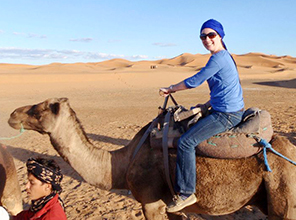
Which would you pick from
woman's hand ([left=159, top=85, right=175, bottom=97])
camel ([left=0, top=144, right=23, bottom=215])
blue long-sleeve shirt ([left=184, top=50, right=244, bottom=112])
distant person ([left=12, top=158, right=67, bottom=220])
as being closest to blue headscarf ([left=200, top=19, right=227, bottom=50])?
blue long-sleeve shirt ([left=184, top=50, right=244, bottom=112])

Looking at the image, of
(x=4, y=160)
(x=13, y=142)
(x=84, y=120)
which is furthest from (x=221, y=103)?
(x=84, y=120)

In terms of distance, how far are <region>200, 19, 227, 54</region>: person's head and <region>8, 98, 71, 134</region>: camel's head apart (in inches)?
80.1

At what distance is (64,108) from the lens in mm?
3857

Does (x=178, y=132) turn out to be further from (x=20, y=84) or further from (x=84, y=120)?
(x=20, y=84)

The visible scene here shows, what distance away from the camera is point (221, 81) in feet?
11.3

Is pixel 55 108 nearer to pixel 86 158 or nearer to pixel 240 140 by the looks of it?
pixel 86 158

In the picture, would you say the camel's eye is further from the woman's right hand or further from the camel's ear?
the woman's right hand

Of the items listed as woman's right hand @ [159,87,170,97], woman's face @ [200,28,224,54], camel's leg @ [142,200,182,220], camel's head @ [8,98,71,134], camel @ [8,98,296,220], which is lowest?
camel's leg @ [142,200,182,220]

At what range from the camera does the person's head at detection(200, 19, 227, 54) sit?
3.48 m

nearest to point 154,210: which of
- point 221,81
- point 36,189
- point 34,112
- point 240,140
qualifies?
point 240,140

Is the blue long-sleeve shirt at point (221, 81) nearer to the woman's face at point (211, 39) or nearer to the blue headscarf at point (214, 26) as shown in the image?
the woman's face at point (211, 39)

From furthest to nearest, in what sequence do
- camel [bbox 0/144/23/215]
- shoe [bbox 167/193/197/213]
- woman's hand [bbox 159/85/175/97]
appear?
camel [bbox 0/144/23/215], woman's hand [bbox 159/85/175/97], shoe [bbox 167/193/197/213]

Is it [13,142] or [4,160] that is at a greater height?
[4,160]

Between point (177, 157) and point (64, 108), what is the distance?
1638 millimetres
